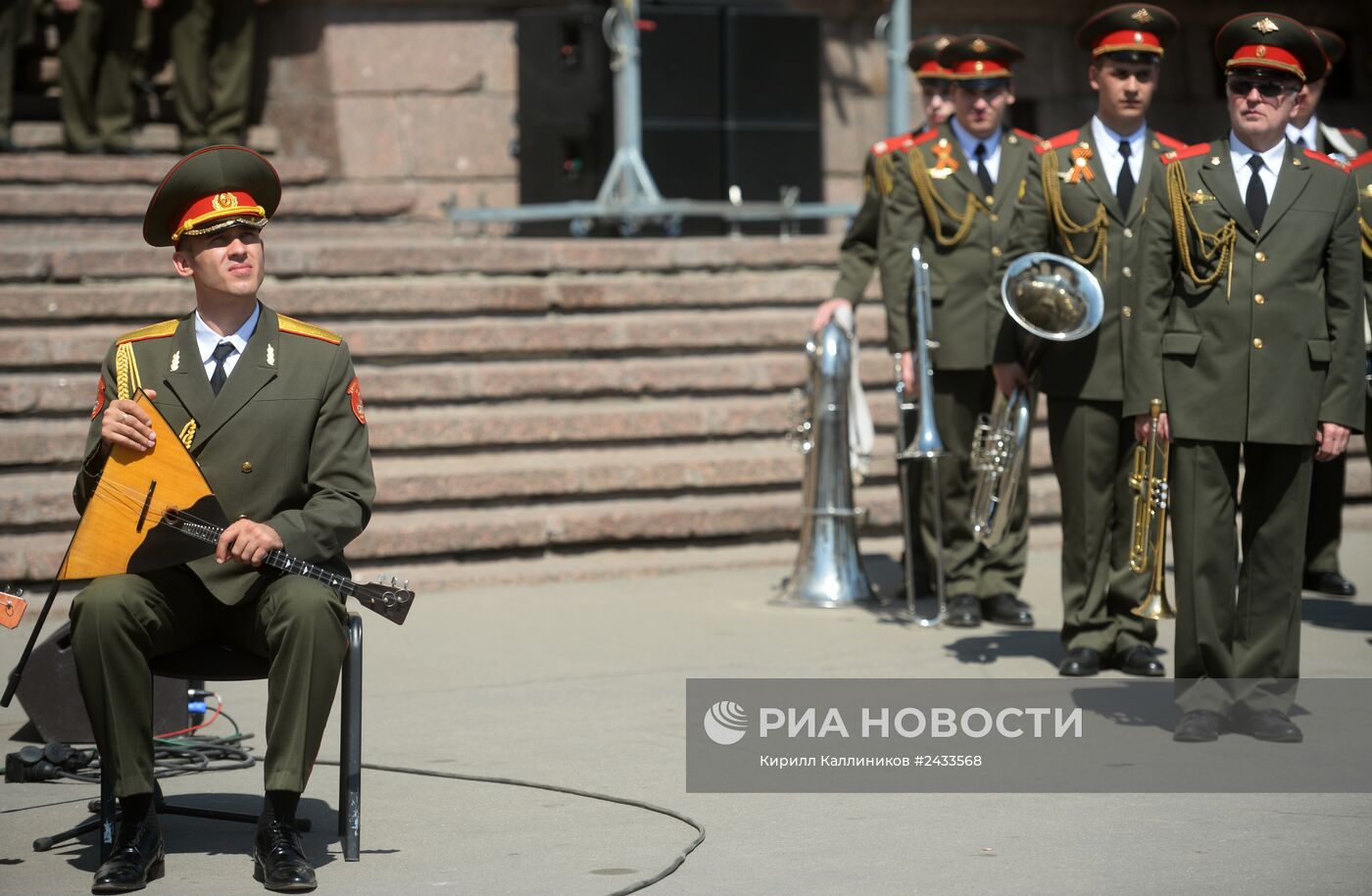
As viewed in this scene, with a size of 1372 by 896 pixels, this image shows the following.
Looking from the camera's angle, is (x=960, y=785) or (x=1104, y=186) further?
(x=1104, y=186)

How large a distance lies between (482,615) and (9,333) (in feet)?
9.21

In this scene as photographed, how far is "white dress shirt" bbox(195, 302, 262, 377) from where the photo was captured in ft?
16.8

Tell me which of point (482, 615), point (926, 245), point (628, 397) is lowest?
point (482, 615)

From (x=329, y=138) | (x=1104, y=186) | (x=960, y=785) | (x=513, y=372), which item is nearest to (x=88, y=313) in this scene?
(x=513, y=372)

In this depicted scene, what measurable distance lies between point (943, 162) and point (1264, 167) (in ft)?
7.94

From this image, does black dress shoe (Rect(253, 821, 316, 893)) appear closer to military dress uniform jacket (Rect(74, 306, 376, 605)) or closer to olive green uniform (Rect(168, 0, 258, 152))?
military dress uniform jacket (Rect(74, 306, 376, 605))

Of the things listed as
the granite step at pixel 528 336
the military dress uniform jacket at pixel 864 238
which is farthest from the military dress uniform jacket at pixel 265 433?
the granite step at pixel 528 336

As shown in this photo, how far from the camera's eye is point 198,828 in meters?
5.33

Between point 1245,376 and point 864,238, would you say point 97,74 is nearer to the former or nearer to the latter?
point 864,238

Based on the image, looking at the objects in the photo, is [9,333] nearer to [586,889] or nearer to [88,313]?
[88,313]

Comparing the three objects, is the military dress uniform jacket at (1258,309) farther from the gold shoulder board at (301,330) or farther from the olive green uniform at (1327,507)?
the olive green uniform at (1327,507)

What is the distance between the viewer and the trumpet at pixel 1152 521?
649 cm

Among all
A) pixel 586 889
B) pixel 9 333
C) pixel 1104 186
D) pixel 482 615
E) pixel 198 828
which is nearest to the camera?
pixel 586 889

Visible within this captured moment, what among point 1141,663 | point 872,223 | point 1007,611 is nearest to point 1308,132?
point 872,223
